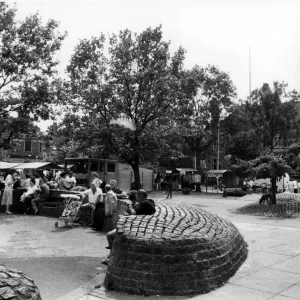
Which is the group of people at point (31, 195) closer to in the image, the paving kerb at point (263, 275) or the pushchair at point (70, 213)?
the pushchair at point (70, 213)

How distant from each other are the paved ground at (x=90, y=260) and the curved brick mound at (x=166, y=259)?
0.16 m

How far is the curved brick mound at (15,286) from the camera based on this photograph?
2.00 m

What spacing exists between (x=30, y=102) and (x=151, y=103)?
1257cm

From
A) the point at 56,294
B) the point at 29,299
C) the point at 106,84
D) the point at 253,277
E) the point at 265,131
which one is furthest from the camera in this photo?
the point at 265,131

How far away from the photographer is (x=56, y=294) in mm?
5320

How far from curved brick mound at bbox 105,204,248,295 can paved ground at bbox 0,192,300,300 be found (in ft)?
0.52

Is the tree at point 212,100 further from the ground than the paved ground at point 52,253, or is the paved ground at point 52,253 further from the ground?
the tree at point 212,100

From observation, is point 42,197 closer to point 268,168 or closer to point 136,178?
point 268,168

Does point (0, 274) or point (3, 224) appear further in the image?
point (3, 224)

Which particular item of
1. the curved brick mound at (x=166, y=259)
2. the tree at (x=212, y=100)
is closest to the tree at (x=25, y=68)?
the curved brick mound at (x=166, y=259)

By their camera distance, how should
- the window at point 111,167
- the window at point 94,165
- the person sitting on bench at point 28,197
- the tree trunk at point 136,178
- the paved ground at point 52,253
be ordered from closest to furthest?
the paved ground at point 52,253, the person sitting on bench at point 28,197, the window at point 94,165, the window at point 111,167, the tree trunk at point 136,178

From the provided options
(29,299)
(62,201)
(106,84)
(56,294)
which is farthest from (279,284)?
(106,84)

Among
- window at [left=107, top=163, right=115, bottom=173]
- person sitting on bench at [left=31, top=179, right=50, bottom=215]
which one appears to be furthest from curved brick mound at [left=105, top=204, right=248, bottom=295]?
window at [left=107, top=163, right=115, bottom=173]

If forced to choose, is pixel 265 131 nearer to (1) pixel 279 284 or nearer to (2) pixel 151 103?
(2) pixel 151 103
